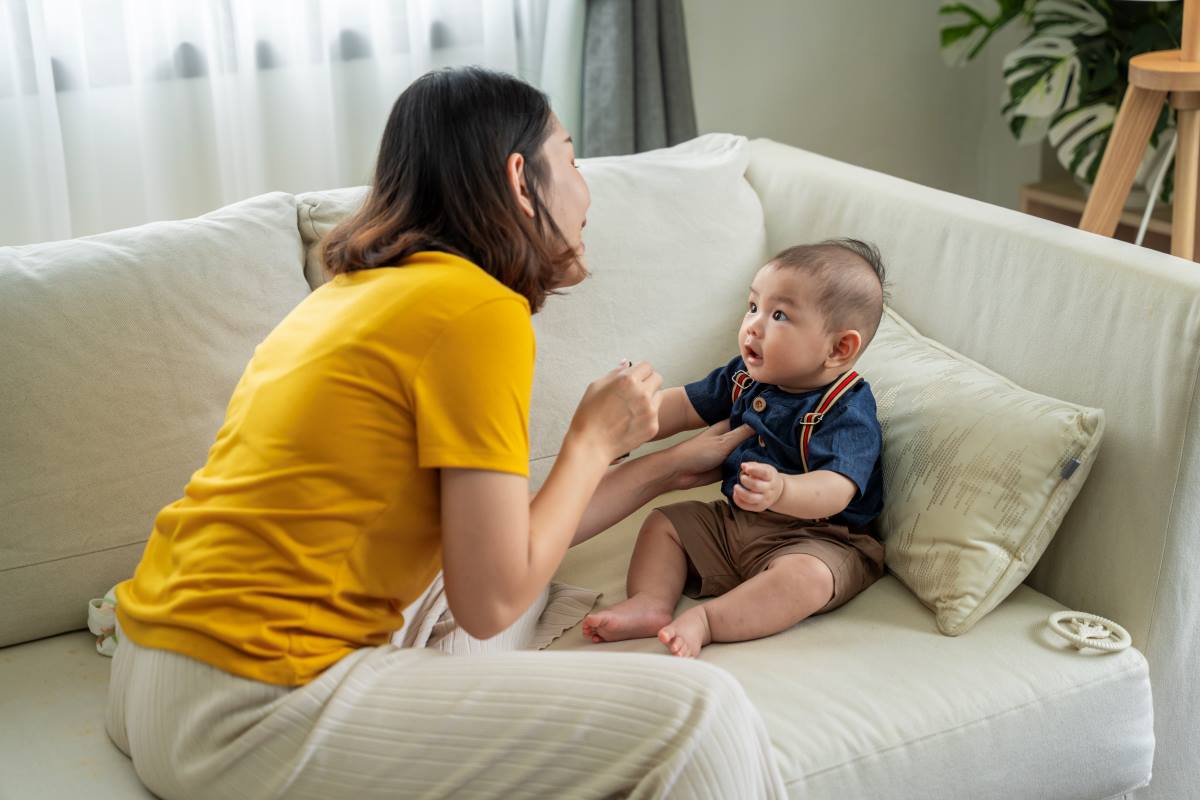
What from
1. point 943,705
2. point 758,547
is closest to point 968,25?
point 758,547

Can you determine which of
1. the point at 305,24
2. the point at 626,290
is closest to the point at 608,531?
the point at 626,290

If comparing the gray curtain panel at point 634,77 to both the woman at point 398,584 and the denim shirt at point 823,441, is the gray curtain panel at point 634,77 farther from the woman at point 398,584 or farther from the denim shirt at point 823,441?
the woman at point 398,584

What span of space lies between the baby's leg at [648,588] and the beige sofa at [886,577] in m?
0.03

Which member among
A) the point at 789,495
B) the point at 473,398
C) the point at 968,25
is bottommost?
the point at 789,495

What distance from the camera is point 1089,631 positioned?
1.46 metres

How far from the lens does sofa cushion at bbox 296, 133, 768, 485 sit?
187 centimetres

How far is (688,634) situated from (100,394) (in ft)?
2.71

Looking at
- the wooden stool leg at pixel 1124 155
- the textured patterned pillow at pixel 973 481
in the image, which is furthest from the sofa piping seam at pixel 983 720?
the wooden stool leg at pixel 1124 155

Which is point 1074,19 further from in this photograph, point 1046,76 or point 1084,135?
point 1084,135

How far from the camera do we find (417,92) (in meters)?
1.27

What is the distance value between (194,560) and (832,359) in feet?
2.83

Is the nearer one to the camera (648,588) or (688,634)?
(688,634)

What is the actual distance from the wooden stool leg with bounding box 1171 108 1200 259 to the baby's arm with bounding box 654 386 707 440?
888mm

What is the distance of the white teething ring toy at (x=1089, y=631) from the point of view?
143 centimetres
